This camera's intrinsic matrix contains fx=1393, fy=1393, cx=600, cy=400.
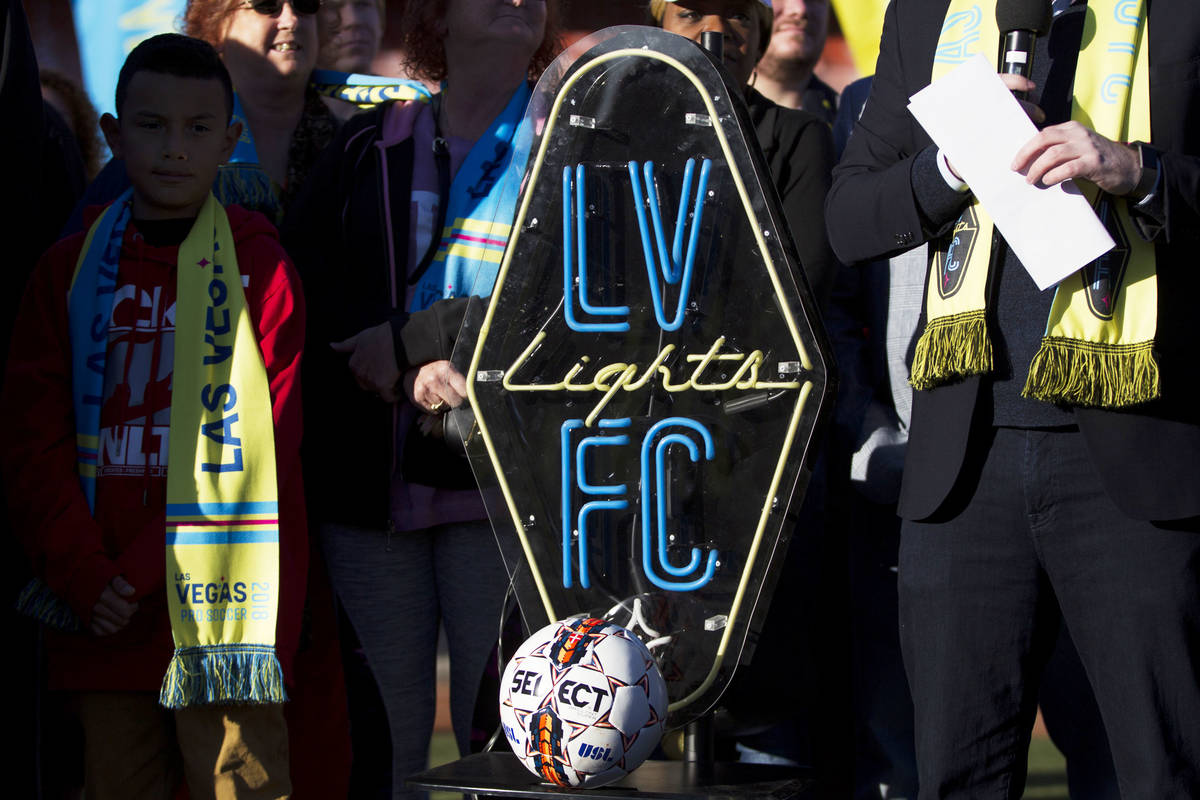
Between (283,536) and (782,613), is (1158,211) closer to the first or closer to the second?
(782,613)

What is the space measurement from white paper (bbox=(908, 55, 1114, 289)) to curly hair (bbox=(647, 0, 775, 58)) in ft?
→ 3.40

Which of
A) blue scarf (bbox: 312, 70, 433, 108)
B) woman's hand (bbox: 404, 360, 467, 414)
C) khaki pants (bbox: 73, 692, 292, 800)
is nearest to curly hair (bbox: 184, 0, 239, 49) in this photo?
blue scarf (bbox: 312, 70, 433, 108)

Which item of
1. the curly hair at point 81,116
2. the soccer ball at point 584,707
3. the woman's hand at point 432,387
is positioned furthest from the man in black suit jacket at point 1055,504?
the curly hair at point 81,116

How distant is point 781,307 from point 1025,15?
60 cm

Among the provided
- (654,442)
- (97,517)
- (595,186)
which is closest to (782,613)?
(654,442)

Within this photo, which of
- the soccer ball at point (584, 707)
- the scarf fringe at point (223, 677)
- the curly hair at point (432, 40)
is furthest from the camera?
the curly hair at point (432, 40)

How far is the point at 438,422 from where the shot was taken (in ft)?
8.98

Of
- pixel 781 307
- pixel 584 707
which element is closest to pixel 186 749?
pixel 584 707

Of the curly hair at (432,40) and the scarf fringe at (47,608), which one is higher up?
the curly hair at (432,40)

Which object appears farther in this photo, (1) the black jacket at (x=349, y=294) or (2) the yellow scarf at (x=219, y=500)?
(1) the black jacket at (x=349, y=294)

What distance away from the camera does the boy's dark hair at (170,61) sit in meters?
3.00

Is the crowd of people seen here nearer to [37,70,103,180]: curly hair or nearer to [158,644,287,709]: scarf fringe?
[158,644,287,709]: scarf fringe

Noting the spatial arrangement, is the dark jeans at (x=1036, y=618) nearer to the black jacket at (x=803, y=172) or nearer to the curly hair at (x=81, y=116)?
the black jacket at (x=803, y=172)

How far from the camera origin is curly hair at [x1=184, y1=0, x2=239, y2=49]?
140 inches
